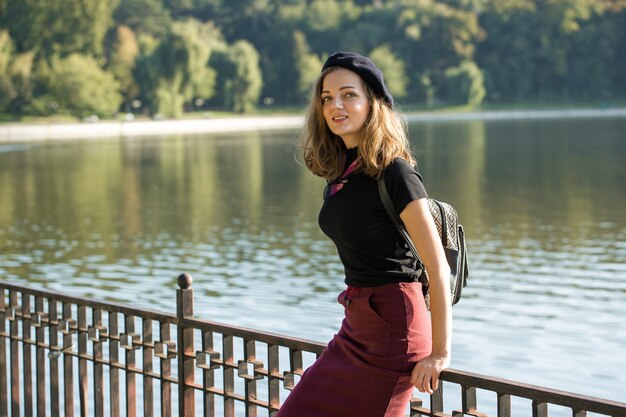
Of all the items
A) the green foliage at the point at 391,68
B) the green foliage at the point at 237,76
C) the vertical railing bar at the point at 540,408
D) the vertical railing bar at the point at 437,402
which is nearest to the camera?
the vertical railing bar at the point at 540,408

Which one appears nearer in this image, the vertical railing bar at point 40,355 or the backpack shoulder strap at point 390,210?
the backpack shoulder strap at point 390,210

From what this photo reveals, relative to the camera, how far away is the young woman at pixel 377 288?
272 cm

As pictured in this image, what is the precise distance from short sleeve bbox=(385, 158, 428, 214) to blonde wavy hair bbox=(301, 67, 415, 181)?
0.09ft

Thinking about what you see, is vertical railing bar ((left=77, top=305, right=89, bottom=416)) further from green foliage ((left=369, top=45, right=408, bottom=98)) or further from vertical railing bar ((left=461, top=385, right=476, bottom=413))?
green foliage ((left=369, top=45, right=408, bottom=98))

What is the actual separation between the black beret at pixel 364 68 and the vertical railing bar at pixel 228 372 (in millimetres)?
980

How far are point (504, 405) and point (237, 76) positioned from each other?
80989mm

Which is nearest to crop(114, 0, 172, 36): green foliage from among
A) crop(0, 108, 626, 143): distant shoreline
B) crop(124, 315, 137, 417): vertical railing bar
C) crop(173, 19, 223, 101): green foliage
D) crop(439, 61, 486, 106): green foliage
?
crop(173, 19, 223, 101): green foliage

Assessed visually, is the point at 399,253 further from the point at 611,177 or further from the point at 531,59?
the point at 531,59

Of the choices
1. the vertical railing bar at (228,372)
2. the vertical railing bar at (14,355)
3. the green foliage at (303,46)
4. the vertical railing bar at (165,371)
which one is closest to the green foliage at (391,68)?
the green foliage at (303,46)

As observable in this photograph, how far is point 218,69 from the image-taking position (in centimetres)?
8312

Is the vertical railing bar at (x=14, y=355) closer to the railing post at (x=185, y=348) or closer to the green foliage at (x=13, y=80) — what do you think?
the railing post at (x=185, y=348)

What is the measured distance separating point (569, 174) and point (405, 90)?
236ft

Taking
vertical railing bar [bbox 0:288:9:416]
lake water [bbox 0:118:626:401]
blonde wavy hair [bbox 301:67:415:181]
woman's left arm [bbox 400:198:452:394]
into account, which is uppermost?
blonde wavy hair [bbox 301:67:415:181]

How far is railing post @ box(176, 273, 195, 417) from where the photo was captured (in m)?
3.59
